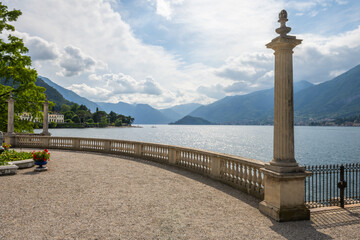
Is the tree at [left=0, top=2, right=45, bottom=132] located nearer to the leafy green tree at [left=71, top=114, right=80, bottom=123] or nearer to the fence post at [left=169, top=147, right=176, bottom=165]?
the fence post at [left=169, top=147, right=176, bottom=165]

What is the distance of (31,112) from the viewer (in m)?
24.3

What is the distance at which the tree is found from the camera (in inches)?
851

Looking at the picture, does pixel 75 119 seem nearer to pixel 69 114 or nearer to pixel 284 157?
pixel 69 114

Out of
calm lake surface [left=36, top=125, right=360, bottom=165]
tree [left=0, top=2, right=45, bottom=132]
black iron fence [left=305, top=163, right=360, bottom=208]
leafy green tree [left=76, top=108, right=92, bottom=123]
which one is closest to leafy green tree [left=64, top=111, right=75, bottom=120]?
leafy green tree [left=76, top=108, right=92, bottom=123]

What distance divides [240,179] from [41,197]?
6.64 meters

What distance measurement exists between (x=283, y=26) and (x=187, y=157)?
773 cm

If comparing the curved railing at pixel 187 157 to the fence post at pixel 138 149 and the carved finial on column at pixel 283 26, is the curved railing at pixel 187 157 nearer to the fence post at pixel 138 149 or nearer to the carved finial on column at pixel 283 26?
the fence post at pixel 138 149

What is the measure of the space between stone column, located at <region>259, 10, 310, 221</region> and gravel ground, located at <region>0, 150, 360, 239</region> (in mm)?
376

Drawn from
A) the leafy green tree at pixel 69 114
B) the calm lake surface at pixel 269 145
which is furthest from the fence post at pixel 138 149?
the leafy green tree at pixel 69 114

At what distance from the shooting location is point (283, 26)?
655 cm

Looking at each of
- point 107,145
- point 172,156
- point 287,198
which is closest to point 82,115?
point 107,145

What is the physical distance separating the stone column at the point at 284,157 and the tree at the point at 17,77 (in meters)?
23.7

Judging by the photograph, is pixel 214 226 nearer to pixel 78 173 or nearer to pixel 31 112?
pixel 78 173

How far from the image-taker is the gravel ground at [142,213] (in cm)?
503
